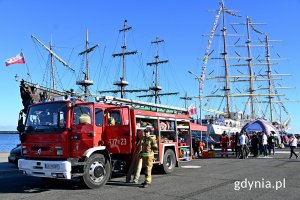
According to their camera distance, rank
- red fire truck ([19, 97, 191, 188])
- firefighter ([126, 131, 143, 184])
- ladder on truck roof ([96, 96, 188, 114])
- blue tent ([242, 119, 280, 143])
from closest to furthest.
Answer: red fire truck ([19, 97, 191, 188]) → firefighter ([126, 131, 143, 184]) → ladder on truck roof ([96, 96, 188, 114]) → blue tent ([242, 119, 280, 143])

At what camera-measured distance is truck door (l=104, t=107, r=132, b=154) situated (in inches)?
435

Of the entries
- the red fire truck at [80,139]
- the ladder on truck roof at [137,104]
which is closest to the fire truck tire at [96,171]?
the red fire truck at [80,139]

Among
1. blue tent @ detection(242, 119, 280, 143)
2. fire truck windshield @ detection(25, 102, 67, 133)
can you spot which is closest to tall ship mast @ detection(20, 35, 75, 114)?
fire truck windshield @ detection(25, 102, 67, 133)

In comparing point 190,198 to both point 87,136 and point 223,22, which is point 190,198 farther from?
point 223,22

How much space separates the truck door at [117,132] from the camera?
11.0 m

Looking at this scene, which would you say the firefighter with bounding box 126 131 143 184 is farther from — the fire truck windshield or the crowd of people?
the crowd of people

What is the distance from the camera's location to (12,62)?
72.9 ft

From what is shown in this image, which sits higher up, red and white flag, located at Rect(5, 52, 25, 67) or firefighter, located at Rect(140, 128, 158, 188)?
red and white flag, located at Rect(5, 52, 25, 67)

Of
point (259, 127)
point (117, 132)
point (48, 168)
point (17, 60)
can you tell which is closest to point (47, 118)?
point (48, 168)

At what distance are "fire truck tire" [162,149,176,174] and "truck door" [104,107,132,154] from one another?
2.50m
